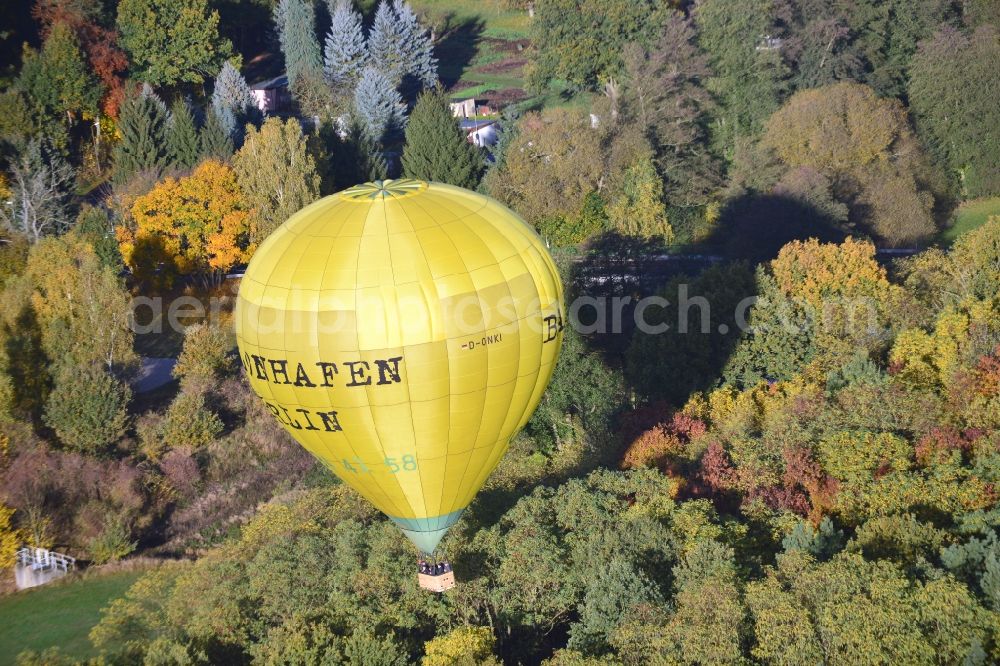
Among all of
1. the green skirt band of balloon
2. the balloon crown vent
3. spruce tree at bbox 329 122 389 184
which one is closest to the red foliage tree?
spruce tree at bbox 329 122 389 184

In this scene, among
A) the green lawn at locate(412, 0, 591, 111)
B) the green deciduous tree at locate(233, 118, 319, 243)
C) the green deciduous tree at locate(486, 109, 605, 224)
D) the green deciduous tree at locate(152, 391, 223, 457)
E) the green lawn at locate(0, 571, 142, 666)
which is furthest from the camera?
the green lawn at locate(412, 0, 591, 111)

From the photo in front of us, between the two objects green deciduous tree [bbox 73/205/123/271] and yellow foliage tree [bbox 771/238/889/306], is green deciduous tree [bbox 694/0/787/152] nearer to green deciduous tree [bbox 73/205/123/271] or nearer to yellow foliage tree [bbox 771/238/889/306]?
yellow foliage tree [bbox 771/238/889/306]

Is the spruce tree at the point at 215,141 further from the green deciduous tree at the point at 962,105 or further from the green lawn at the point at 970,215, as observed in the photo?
the green deciduous tree at the point at 962,105

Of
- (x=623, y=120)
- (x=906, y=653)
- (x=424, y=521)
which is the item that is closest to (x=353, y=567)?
(x=424, y=521)

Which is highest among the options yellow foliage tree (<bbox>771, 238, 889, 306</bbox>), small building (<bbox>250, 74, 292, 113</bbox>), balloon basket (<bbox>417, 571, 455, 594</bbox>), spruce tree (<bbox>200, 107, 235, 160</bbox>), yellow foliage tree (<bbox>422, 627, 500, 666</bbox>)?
small building (<bbox>250, 74, 292, 113</bbox>)

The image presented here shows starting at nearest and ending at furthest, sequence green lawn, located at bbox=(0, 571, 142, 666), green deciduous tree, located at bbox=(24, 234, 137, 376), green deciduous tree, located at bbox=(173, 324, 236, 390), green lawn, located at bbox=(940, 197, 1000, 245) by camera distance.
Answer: green lawn, located at bbox=(0, 571, 142, 666)
green deciduous tree, located at bbox=(24, 234, 137, 376)
green deciduous tree, located at bbox=(173, 324, 236, 390)
green lawn, located at bbox=(940, 197, 1000, 245)

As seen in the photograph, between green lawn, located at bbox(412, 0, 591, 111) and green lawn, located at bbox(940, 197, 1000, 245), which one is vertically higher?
green lawn, located at bbox(412, 0, 591, 111)
